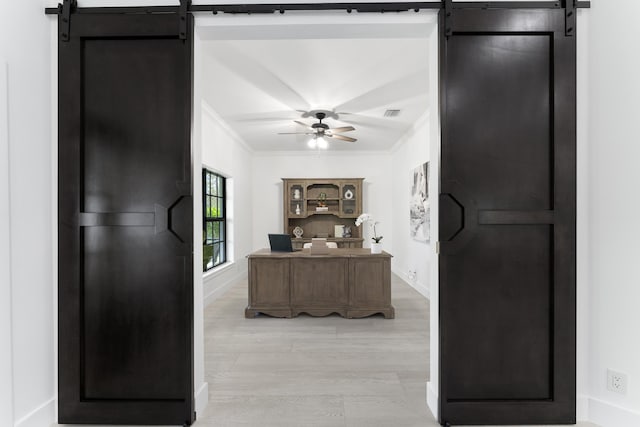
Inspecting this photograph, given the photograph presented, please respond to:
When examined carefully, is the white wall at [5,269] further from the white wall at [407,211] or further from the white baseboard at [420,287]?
the white baseboard at [420,287]

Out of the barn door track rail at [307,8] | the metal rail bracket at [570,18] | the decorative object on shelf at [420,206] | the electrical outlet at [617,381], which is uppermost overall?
the barn door track rail at [307,8]

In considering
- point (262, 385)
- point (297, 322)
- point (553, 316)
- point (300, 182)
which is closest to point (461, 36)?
point (553, 316)

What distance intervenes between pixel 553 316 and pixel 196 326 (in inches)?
81.1

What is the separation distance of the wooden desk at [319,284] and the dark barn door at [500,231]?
1.97 metres

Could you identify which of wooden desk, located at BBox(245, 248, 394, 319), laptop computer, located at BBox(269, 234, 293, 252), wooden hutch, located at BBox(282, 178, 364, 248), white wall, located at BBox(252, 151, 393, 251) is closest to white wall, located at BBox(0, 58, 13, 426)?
wooden desk, located at BBox(245, 248, 394, 319)

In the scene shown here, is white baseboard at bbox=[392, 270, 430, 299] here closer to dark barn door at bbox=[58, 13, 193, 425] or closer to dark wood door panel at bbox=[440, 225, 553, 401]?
dark wood door panel at bbox=[440, 225, 553, 401]

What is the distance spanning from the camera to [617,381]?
5.93 ft

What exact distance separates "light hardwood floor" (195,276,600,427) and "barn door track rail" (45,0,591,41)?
7.33 ft

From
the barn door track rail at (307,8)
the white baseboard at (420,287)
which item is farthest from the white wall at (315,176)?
the barn door track rail at (307,8)

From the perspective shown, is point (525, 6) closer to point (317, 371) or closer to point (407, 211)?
point (317, 371)

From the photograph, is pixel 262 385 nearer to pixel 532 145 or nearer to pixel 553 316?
pixel 553 316

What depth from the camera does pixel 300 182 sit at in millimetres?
6934

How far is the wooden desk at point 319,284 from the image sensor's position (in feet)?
12.7

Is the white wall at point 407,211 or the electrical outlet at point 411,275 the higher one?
the white wall at point 407,211
